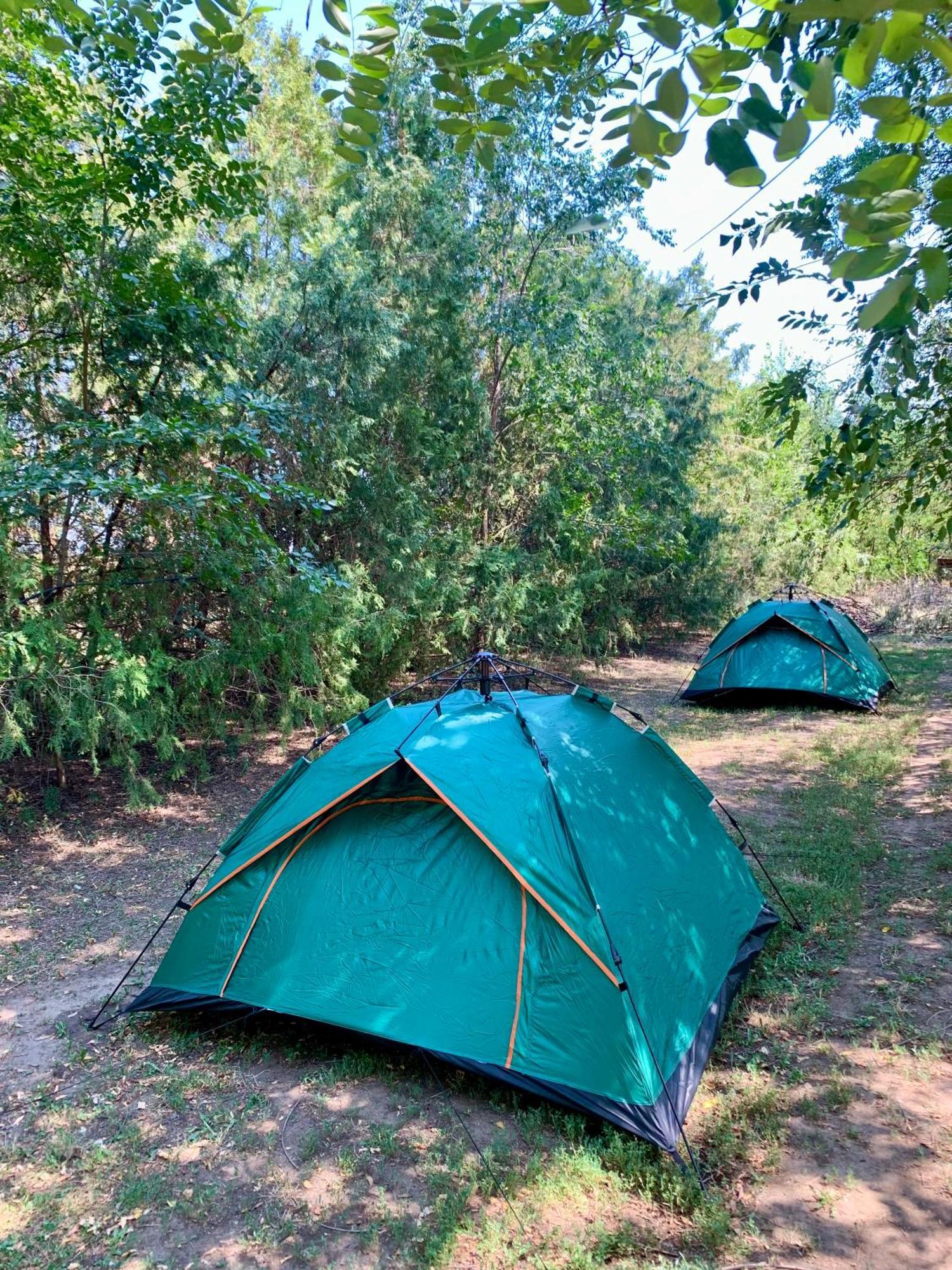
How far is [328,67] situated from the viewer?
1.53 m

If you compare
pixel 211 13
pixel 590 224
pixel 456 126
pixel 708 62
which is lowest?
pixel 590 224

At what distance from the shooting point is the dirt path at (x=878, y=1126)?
8.16 ft

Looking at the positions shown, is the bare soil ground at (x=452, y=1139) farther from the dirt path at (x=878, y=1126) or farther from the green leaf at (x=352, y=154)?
the green leaf at (x=352, y=154)

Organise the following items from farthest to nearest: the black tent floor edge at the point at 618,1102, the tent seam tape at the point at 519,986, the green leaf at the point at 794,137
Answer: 1. the tent seam tape at the point at 519,986
2. the black tent floor edge at the point at 618,1102
3. the green leaf at the point at 794,137

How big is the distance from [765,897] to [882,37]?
4565 mm

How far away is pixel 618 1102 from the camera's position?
2928 millimetres

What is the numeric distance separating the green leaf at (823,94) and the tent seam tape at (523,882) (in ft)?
9.09

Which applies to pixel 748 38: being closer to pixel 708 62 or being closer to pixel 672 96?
pixel 708 62

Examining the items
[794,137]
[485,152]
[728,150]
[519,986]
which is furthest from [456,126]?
[519,986]

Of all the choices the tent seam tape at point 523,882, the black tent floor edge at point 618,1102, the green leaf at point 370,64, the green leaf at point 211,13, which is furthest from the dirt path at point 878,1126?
the green leaf at point 211,13

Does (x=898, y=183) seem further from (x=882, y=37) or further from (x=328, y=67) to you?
(x=328, y=67)

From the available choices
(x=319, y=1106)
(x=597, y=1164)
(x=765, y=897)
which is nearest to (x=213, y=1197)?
(x=319, y=1106)

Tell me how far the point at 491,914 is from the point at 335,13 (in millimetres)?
3019

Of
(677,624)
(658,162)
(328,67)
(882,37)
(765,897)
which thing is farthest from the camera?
(677,624)
